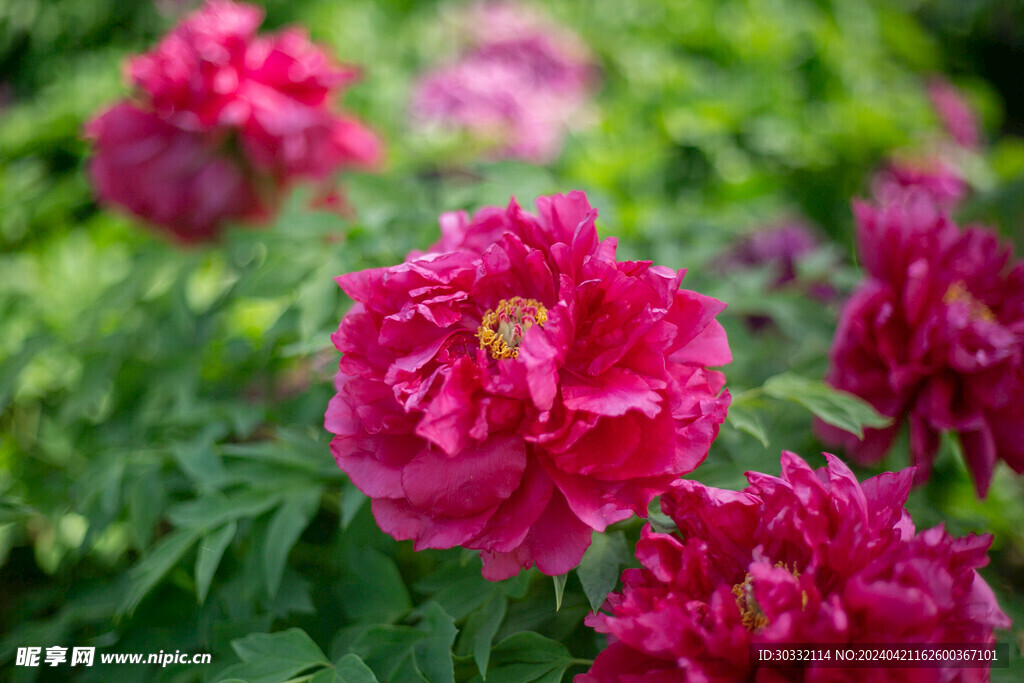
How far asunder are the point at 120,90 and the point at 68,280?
54.0 inches

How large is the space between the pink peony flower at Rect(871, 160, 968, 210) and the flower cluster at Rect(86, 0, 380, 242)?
1445mm

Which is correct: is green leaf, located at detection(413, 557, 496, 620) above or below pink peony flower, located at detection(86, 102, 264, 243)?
below

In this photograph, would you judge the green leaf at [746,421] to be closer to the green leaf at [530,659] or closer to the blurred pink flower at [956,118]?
the green leaf at [530,659]

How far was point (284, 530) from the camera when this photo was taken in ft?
2.73

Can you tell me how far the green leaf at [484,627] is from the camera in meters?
0.66

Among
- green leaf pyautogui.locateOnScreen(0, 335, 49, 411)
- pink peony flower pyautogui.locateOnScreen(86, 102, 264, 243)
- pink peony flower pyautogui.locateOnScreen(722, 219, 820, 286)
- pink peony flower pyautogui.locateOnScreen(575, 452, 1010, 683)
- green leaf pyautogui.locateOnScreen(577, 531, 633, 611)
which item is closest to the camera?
pink peony flower pyautogui.locateOnScreen(575, 452, 1010, 683)

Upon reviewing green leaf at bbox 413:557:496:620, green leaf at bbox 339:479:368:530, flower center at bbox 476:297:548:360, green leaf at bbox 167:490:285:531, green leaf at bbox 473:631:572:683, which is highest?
flower center at bbox 476:297:548:360

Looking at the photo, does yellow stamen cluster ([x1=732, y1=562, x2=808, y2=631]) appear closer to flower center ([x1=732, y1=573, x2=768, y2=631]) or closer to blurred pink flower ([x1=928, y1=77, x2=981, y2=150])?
flower center ([x1=732, y1=573, x2=768, y2=631])

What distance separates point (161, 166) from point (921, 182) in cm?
184

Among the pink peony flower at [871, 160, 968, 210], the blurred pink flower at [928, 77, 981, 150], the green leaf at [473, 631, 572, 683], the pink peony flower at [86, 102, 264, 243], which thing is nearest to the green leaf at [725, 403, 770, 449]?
the green leaf at [473, 631, 572, 683]

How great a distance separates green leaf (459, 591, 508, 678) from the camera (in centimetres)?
66

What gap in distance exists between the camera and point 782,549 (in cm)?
59

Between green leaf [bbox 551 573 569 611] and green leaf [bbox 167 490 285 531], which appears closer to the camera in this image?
green leaf [bbox 551 573 569 611]

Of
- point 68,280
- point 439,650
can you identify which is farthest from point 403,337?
point 68,280
